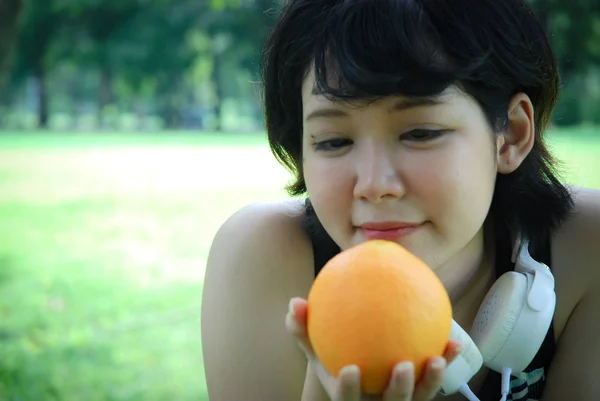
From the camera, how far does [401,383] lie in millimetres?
1093

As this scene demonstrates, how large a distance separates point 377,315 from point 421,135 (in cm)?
47

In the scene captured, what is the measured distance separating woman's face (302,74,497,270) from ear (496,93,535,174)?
17cm

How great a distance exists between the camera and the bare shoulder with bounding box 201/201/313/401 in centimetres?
172

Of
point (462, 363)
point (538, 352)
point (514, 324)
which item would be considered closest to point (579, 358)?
point (538, 352)

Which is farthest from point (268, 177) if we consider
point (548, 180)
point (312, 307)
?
point (312, 307)

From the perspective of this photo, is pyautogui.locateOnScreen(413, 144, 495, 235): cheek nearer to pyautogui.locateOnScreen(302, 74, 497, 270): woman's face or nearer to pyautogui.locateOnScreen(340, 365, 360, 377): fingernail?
pyautogui.locateOnScreen(302, 74, 497, 270): woman's face

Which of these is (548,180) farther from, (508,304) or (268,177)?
(268,177)

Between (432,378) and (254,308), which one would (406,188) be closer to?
(432,378)

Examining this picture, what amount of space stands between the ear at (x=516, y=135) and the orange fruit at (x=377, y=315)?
2.00 feet

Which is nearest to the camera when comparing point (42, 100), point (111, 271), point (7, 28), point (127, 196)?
point (7, 28)

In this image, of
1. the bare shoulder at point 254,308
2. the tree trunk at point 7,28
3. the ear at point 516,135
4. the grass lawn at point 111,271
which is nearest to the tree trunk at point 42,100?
the grass lawn at point 111,271

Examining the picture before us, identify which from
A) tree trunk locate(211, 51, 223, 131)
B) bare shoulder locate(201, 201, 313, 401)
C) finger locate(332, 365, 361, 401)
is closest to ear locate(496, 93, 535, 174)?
bare shoulder locate(201, 201, 313, 401)

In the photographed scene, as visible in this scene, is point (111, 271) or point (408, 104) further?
point (111, 271)

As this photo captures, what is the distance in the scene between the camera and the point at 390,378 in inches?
43.8
